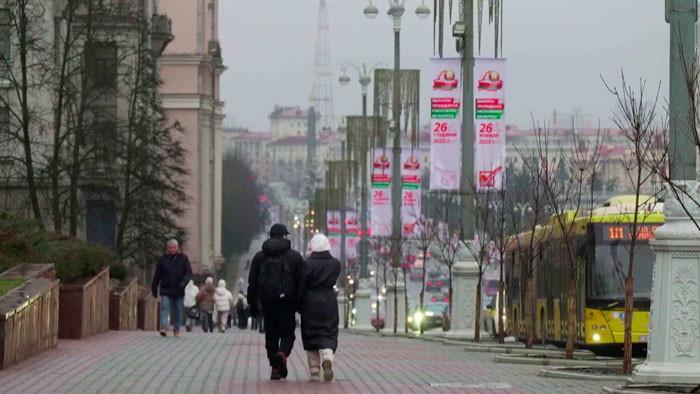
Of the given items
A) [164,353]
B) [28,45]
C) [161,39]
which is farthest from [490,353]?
[161,39]

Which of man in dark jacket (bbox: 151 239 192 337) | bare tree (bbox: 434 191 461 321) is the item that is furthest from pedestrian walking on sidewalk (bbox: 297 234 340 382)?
bare tree (bbox: 434 191 461 321)

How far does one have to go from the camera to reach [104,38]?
6056cm

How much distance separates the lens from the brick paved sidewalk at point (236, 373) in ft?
62.2

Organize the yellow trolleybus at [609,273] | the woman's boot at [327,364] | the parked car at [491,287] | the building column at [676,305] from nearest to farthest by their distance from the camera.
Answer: the building column at [676,305] < the woman's boot at [327,364] < the yellow trolleybus at [609,273] < the parked car at [491,287]

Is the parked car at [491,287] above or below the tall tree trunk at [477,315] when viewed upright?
below

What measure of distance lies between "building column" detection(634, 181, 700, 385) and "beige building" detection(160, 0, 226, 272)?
82308mm

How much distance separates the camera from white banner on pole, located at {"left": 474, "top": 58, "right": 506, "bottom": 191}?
34.9m

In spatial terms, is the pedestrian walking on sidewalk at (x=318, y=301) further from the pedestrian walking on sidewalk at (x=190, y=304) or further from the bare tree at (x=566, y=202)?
the pedestrian walking on sidewalk at (x=190, y=304)

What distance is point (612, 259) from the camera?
33.0m

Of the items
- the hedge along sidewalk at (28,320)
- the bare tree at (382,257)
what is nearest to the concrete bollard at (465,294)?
the hedge along sidewalk at (28,320)

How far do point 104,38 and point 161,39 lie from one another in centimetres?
1731

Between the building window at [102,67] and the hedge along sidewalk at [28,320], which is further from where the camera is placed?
the building window at [102,67]

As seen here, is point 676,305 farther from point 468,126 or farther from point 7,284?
point 468,126

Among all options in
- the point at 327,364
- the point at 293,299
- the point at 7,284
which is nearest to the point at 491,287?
the point at 7,284
